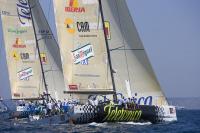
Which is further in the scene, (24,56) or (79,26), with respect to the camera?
(24,56)

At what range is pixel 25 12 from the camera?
62.9m

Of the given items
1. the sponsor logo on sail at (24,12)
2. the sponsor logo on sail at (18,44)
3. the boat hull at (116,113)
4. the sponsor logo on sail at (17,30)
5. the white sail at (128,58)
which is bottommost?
the boat hull at (116,113)

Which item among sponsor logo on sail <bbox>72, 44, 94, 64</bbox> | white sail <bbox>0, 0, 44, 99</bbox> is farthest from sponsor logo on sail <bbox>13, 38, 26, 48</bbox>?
sponsor logo on sail <bbox>72, 44, 94, 64</bbox>

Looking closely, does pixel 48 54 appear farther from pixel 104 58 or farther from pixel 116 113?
pixel 116 113

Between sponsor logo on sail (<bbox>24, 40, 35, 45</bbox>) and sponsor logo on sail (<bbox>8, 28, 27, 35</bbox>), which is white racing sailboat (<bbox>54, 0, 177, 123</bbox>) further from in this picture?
sponsor logo on sail (<bbox>8, 28, 27, 35</bbox>)

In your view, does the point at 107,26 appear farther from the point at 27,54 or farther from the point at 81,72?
the point at 27,54

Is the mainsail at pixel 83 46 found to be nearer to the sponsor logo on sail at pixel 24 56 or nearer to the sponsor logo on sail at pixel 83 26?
the sponsor logo on sail at pixel 83 26

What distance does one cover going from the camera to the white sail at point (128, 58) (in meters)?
44.3

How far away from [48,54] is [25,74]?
11.7 ft

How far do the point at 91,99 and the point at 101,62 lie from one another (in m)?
2.93

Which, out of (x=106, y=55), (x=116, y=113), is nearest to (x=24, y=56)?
(x=106, y=55)

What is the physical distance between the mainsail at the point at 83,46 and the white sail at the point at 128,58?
903 millimetres

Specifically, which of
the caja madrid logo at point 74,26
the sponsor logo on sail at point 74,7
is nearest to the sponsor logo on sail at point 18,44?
the caja madrid logo at point 74,26

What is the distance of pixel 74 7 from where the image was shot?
45406 mm
